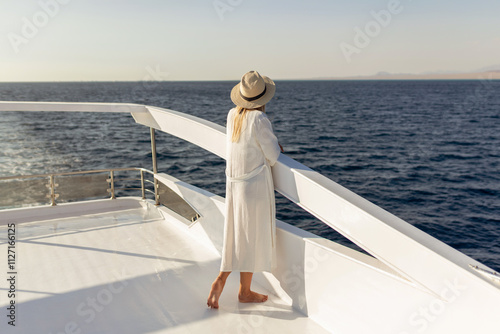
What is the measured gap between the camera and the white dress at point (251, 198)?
239cm

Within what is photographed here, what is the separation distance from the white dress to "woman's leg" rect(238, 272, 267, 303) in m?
0.13

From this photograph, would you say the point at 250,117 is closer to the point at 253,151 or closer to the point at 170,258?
the point at 253,151

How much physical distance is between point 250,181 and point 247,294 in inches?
30.6

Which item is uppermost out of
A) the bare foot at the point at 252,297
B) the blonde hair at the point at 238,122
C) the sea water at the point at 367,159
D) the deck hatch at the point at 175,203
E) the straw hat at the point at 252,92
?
the straw hat at the point at 252,92

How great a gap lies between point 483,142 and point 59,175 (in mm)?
27685

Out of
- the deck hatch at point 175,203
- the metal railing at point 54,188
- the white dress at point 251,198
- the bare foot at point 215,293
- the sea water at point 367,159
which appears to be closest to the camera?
the white dress at point 251,198

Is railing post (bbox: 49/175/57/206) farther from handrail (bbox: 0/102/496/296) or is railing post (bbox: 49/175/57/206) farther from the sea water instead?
the sea water


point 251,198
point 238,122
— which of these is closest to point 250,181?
point 251,198

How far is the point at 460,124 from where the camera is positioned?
3578 cm

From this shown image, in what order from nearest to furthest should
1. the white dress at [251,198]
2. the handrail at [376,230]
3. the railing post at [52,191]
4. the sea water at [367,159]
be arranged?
the handrail at [376,230] < the white dress at [251,198] < the railing post at [52,191] < the sea water at [367,159]

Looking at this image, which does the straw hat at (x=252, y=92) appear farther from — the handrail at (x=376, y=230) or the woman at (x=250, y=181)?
the handrail at (x=376, y=230)

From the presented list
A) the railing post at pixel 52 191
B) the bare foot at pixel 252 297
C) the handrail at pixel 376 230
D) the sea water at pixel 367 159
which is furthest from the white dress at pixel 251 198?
the sea water at pixel 367 159

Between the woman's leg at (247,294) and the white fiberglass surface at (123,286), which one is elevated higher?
the woman's leg at (247,294)

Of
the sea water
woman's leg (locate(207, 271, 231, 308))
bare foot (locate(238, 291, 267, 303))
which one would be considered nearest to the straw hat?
woman's leg (locate(207, 271, 231, 308))
